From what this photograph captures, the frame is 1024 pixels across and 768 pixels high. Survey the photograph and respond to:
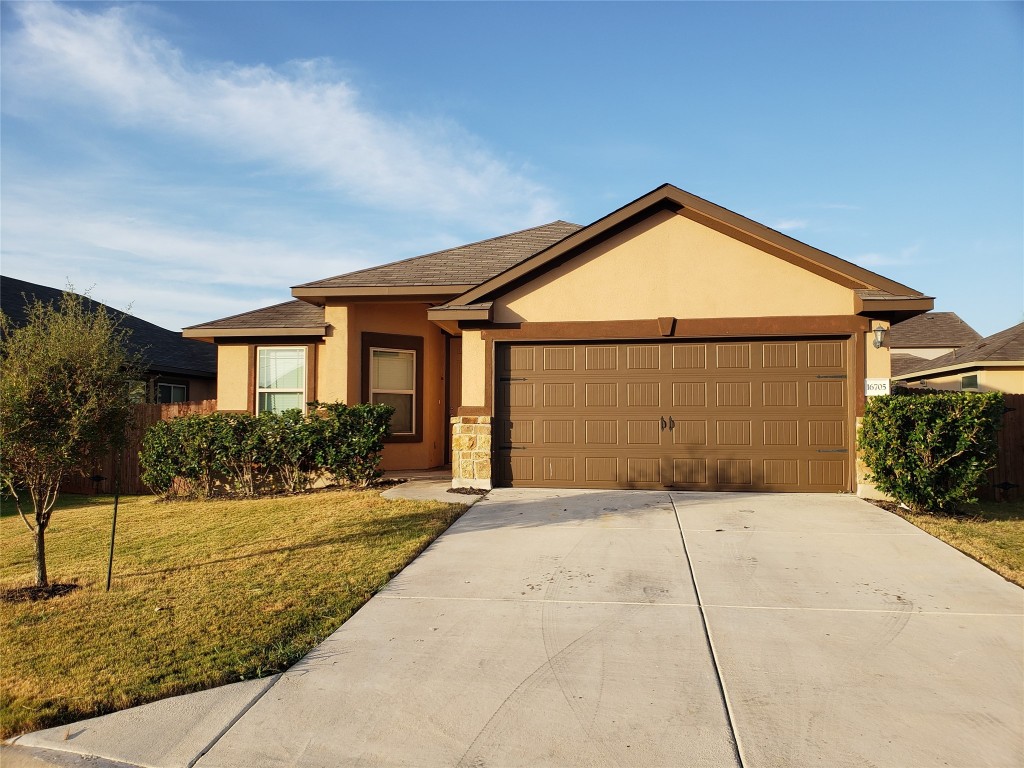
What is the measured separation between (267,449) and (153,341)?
33.2 feet

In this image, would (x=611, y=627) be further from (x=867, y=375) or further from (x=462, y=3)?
(x=462, y=3)

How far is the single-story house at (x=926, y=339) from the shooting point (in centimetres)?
2409

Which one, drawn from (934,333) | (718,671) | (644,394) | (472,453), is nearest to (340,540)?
(472,453)

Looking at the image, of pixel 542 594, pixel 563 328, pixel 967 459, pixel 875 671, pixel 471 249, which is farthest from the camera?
pixel 471 249

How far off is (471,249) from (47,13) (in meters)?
7.98

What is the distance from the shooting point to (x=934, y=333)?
993 inches

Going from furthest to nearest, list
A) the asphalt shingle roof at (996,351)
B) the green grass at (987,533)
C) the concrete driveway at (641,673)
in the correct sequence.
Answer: the asphalt shingle roof at (996,351) < the green grass at (987,533) < the concrete driveway at (641,673)

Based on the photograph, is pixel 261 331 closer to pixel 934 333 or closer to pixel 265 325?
pixel 265 325

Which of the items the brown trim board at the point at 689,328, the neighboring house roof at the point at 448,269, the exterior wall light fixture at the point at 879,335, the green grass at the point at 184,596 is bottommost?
the green grass at the point at 184,596

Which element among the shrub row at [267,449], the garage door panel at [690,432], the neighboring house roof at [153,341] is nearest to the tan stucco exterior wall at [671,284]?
the garage door panel at [690,432]

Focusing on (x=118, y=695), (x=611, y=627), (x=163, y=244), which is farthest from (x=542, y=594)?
(x=163, y=244)

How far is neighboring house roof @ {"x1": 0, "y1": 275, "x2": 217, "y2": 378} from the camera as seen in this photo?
16.2 meters

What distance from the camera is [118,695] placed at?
3473mm

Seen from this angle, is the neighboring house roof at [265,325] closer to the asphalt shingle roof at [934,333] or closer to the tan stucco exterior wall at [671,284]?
the tan stucco exterior wall at [671,284]
